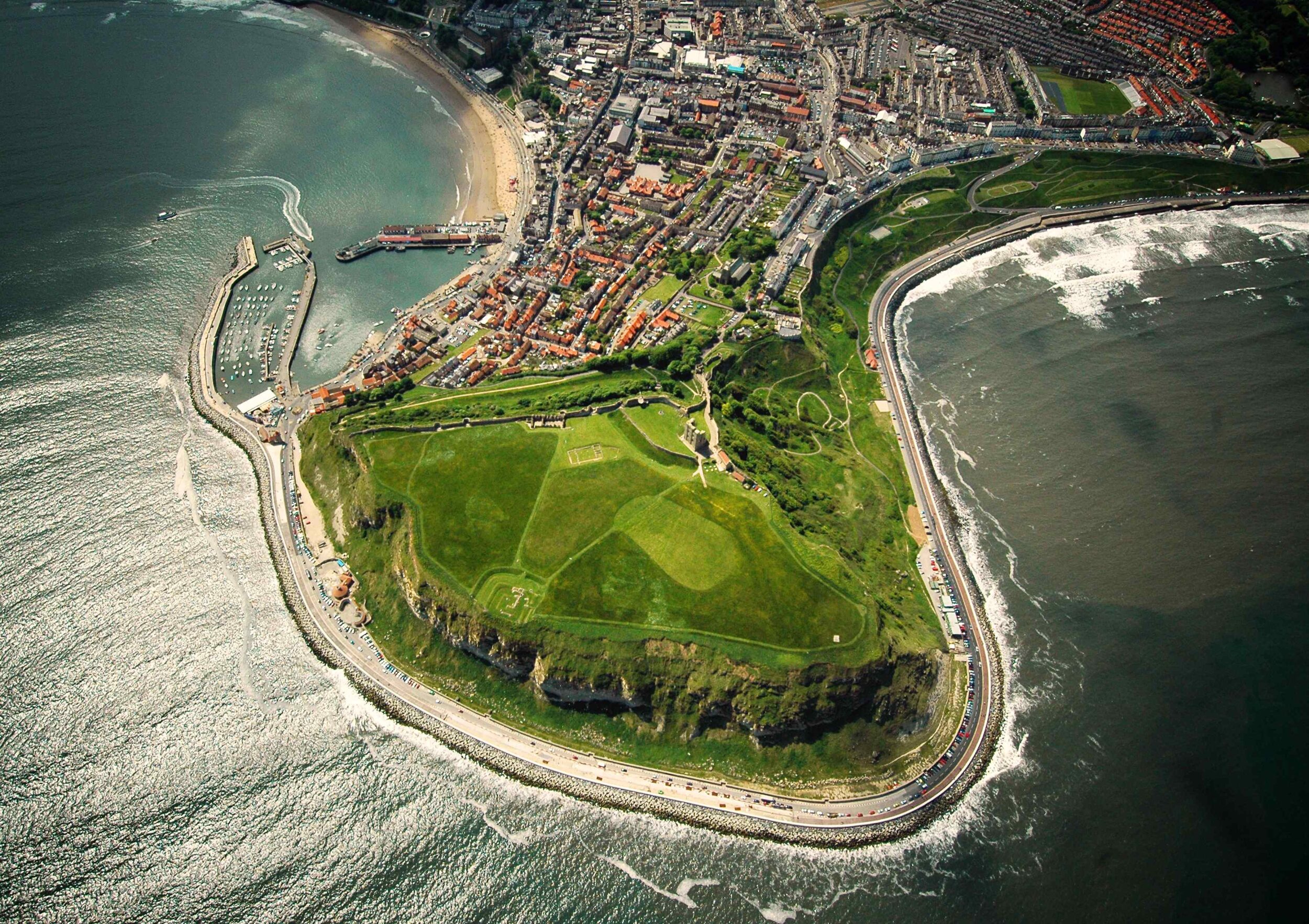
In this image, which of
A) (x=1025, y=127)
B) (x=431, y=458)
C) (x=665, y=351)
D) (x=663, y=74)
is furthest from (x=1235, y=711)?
(x=663, y=74)

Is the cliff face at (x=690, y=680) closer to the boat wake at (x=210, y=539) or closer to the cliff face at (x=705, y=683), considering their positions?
the cliff face at (x=705, y=683)

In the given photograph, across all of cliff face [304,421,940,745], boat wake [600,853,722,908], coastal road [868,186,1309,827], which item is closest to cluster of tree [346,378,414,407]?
cliff face [304,421,940,745]

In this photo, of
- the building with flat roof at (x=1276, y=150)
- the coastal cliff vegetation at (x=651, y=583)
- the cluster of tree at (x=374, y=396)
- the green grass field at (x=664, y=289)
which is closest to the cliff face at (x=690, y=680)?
the coastal cliff vegetation at (x=651, y=583)

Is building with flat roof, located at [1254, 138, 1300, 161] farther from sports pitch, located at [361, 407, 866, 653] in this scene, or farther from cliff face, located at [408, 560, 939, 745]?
cliff face, located at [408, 560, 939, 745]

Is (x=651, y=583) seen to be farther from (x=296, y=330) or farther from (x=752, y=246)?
(x=296, y=330)

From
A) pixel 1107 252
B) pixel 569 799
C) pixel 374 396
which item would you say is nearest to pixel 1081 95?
pixel 1107 252
